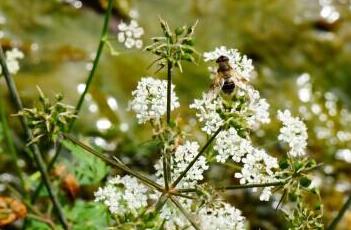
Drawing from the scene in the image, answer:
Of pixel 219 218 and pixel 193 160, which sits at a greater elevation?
pixel 193 160

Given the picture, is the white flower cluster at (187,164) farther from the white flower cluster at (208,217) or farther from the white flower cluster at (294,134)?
the white flower cluster at (294,134)

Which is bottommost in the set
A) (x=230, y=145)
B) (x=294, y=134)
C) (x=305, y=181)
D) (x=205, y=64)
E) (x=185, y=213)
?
(x=185, y=213)

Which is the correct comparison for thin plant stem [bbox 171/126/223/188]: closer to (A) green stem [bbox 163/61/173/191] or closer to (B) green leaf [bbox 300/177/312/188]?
(A) green stem [bbox 163/61/173/191]

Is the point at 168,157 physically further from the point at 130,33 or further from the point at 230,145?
the point at 130,33

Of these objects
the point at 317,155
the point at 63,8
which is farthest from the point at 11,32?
the point at 317,155

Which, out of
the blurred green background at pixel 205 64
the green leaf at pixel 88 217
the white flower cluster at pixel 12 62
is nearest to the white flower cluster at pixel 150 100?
the green leaf at pixel 88 217

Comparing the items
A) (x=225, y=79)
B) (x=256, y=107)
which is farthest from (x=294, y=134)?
(x=225, y=79)

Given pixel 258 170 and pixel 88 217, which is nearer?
pixel 258 170
